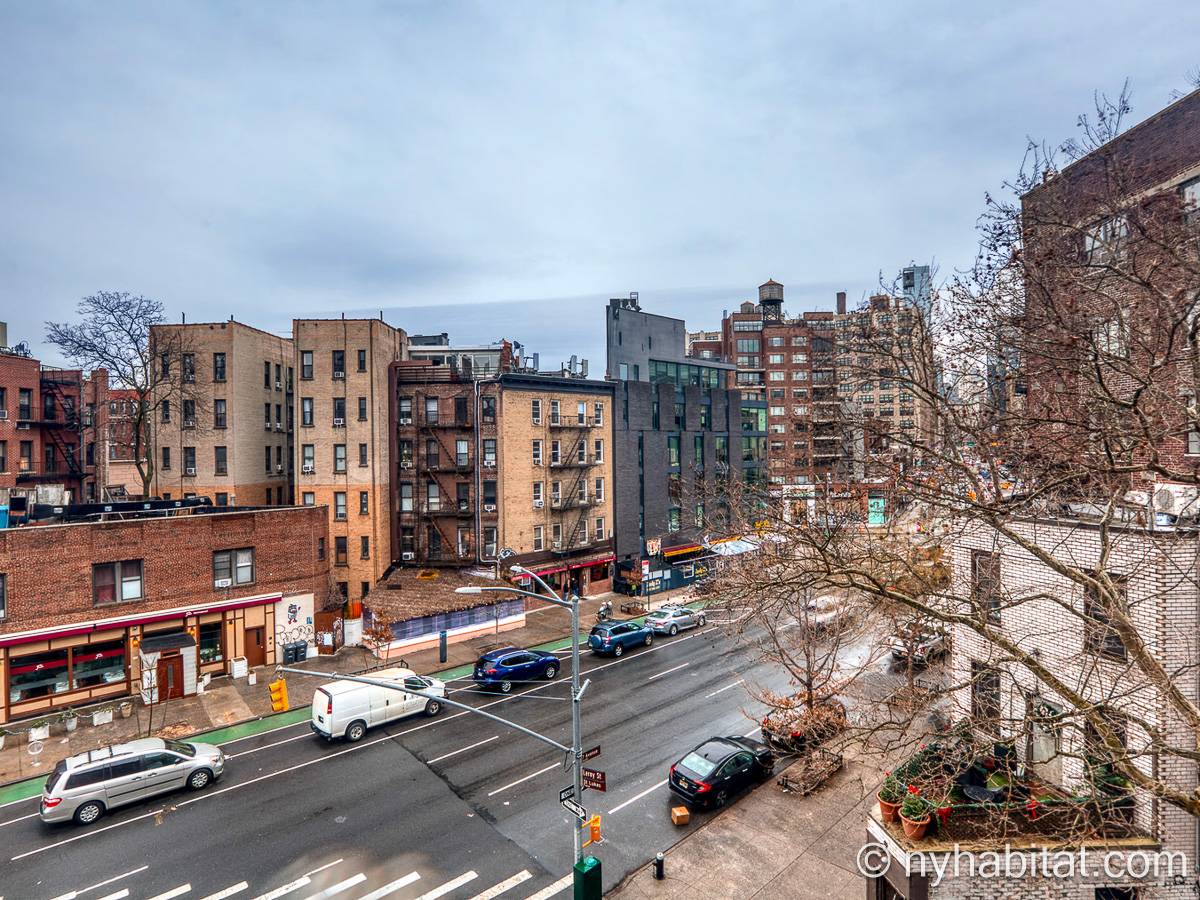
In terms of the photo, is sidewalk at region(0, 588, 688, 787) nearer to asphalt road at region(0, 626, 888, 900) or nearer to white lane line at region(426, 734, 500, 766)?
asphalt road at region(0, 626, 888, 900)

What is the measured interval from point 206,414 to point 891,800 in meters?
45.1

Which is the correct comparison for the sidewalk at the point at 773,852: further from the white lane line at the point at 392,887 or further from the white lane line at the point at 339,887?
the white lane line at the point at 339,887

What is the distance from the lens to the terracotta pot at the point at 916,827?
491 inches

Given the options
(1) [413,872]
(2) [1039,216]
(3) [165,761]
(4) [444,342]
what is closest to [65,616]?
(3) [165,761]

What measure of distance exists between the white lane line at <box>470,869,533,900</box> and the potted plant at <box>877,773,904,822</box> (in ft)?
27.3

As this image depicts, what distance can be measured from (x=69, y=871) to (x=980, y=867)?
20.9 m

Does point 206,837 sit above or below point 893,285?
below

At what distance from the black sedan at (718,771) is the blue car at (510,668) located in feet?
33.2

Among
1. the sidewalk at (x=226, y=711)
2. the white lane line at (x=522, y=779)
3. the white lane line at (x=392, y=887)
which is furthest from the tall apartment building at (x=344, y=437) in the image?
the white lane line at (x=392, y=887)

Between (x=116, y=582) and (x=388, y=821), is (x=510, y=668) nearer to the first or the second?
(x=388, y=821)

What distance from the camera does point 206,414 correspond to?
4253 cm

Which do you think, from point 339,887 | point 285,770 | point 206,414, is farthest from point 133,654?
point 206,414

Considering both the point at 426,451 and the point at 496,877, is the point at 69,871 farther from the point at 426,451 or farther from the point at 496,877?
the point at 426,451

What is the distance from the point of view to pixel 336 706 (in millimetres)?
22219
